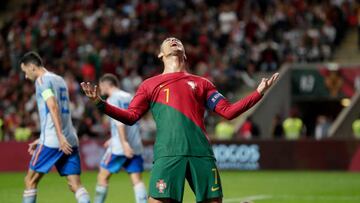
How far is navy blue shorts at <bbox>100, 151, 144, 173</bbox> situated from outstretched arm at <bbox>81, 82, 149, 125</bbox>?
4.95 m

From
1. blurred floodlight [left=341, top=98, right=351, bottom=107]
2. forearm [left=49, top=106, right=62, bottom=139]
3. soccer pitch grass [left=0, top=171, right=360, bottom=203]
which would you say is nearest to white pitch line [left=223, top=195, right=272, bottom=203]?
soccer pitch grass [left=0, top=171, right=360, bottom=203]

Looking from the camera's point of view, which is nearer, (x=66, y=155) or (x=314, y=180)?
(x=66, y=155)

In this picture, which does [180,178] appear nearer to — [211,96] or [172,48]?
[211,96]

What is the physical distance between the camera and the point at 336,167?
24.7 m

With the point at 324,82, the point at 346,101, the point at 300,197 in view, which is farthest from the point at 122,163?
the point at 346,101

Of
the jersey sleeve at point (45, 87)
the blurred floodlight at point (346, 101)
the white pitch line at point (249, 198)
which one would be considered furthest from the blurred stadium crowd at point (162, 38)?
the jersey sleeve at point (45, 87)

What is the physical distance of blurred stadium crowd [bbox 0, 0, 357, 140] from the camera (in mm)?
29656

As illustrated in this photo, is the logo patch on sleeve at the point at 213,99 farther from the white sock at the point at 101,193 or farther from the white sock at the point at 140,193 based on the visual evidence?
the white sock at the point at 101,193

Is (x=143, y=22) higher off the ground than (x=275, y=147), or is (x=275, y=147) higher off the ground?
(x=143, y=22)

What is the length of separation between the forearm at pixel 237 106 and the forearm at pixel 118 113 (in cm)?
80

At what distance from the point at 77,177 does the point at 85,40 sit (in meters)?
20.6

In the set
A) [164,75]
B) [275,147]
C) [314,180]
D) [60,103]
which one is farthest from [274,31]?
[164,75]

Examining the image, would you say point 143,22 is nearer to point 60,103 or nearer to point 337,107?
point 337,107

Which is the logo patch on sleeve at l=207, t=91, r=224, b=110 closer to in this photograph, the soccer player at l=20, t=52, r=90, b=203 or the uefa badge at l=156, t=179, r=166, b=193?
the uefa badge at l=156, t=179, r=166, b=193
